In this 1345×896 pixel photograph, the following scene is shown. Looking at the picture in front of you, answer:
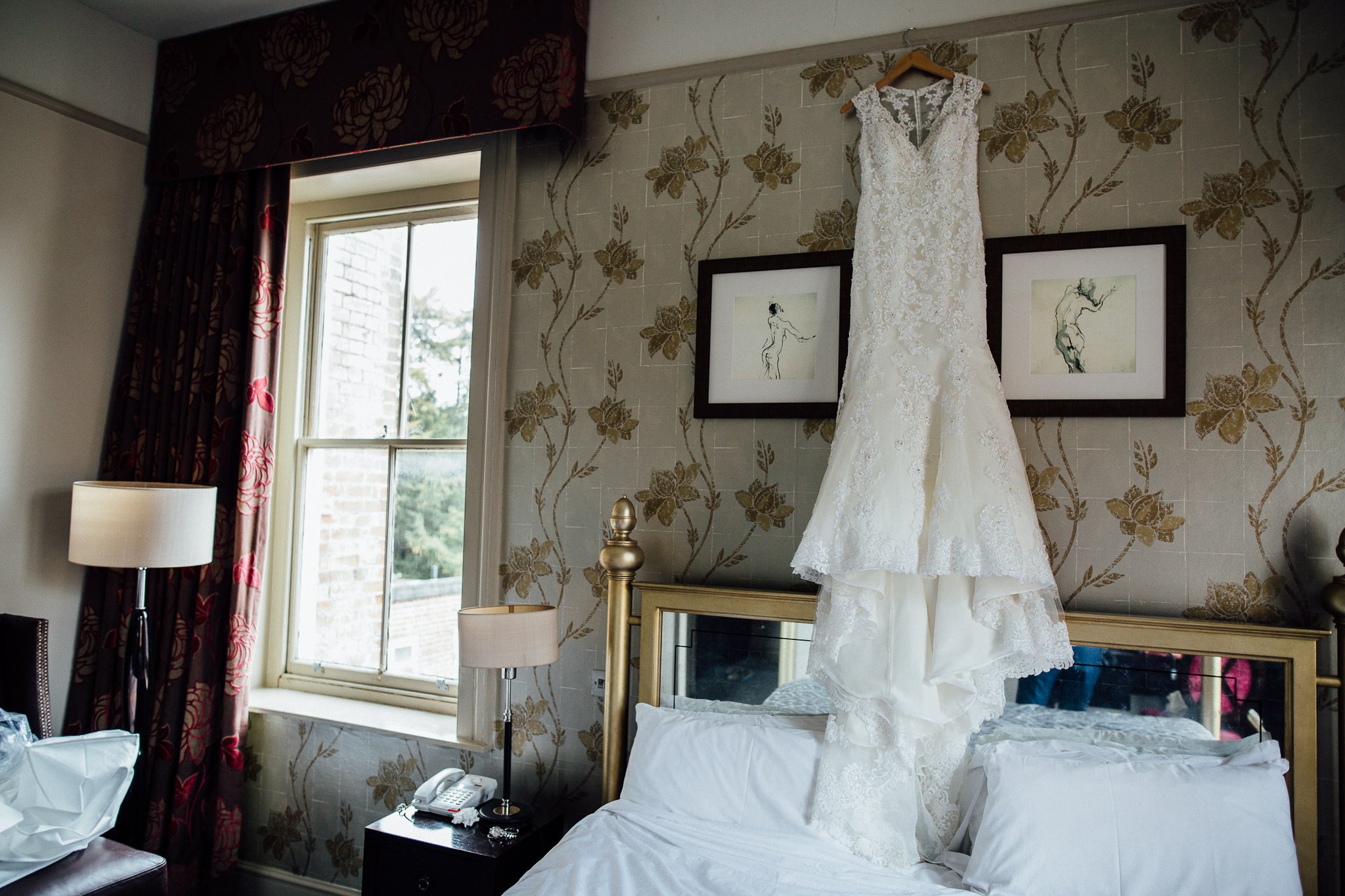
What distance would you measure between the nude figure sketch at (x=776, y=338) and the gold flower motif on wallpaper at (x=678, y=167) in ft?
1.60

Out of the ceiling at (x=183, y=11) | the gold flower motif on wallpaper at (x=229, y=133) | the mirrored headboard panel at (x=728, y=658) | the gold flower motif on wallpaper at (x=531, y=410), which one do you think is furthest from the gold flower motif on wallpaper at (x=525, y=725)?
the ceiling at (x=183, y=11)

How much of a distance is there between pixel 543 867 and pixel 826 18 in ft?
7.62

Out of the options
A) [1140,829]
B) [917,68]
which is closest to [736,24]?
[917,68]

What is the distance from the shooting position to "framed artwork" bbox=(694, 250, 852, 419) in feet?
7.48

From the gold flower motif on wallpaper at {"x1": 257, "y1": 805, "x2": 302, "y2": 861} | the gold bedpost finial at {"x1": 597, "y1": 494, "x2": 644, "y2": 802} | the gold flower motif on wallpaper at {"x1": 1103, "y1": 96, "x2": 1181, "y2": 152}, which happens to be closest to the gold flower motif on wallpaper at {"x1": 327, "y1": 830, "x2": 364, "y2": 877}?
the gold flower motif on wallpaper at {"x1": 257, "y1": 805, "x2": 302, "y2": 861}

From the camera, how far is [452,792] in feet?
7.69

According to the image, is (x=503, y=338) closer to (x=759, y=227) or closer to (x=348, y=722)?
(x=759, y=227)

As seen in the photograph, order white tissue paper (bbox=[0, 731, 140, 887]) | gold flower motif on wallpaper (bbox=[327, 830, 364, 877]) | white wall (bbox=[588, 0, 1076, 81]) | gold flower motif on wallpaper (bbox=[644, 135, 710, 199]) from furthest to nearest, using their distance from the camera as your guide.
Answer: gold flower motif on wallpaper (bbox=[327, 830, 364, 877]) < gold flower motif on wallpaper (bbox=[644, 135, 710, 199]) < white wall (bbox=[588, 0, 1076, 81]) < white tissue paper (bbox=[0, 731, 140, 887])

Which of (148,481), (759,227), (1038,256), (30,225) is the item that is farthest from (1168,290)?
(30,225)

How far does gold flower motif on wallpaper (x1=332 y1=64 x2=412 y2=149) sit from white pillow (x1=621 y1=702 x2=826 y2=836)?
205 cm

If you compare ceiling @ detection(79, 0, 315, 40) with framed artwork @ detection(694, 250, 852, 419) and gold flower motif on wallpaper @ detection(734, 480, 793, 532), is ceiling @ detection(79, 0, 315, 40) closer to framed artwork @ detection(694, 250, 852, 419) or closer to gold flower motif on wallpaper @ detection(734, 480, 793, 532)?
framed artwork @ detection(694, 250, 852, 419)

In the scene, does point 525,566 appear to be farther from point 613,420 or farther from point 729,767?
point 729,767

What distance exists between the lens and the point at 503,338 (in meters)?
2.66

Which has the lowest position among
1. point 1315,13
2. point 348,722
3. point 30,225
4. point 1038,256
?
point 348,722
